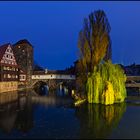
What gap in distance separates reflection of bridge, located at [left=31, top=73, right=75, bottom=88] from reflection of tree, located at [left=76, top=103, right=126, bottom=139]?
109ft

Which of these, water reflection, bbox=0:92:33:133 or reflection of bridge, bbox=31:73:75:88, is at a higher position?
reflection of bridge, bbox=31:73:75:88

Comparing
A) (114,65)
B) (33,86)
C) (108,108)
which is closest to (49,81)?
(33,86)

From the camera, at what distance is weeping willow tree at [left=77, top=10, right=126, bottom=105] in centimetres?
3127

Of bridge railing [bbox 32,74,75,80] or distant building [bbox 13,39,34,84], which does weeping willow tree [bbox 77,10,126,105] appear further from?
distant building [bbox 13,39,34,84]

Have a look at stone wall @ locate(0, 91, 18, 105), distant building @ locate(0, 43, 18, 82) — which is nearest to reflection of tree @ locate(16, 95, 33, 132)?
stone wall @ locate(0, 91, 18, 105)

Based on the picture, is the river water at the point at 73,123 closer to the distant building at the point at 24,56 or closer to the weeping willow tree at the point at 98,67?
the weeping willow tree at the point at 98,67

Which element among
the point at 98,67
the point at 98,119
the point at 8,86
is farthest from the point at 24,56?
the point at 98,119

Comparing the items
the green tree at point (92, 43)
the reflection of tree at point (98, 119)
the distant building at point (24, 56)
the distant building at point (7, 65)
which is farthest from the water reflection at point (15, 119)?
the distant building at point (24, 56)

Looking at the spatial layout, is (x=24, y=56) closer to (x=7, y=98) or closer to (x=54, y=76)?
(x=54, y=76)

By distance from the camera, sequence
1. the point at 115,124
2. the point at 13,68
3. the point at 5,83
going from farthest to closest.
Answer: the point at 13,68, the point at 5,83, the point at 115,124

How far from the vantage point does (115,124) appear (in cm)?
2084

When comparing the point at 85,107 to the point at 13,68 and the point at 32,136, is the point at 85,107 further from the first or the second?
the point at 13,68

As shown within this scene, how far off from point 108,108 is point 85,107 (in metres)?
2.37

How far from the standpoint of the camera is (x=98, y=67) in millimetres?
33312
